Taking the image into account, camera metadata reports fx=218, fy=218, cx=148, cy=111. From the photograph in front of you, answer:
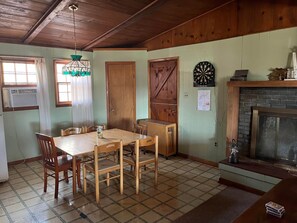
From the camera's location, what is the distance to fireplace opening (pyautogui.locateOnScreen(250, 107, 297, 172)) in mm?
3240

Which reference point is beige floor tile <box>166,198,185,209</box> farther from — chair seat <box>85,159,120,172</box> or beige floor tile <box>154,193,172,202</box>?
chair seat <box>85,159,120,172</box>

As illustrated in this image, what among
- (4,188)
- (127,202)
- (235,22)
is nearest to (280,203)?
(127,202)

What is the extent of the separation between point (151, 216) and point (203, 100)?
2.46m

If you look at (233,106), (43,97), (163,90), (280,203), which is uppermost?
(163,90)

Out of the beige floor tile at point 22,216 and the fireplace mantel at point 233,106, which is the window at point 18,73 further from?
the fireplace mantel at point 233,106

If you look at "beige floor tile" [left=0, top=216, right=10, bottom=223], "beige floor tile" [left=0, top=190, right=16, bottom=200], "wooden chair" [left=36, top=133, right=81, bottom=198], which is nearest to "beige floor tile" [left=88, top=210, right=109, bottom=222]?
"wooden chair" [left=36, top=133, right=81, bottom=198]

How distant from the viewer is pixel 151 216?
8.79 ft

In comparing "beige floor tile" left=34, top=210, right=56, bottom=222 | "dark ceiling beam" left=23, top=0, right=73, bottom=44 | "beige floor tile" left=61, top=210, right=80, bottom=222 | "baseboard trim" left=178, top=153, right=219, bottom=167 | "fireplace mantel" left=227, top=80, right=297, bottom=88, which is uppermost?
"dark ceiling beam" left=23, top=0, right=73, bottom=44

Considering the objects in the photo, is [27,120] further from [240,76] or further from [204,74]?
[240,76]

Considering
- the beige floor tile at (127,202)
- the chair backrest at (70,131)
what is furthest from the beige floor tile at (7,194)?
the beige floor tile at (127,202)

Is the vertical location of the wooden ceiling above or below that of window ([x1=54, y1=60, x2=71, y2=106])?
above

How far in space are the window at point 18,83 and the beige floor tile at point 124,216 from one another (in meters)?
3.05

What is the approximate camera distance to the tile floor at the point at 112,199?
8.79 feet

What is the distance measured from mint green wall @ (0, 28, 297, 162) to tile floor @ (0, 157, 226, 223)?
2.21 feet
